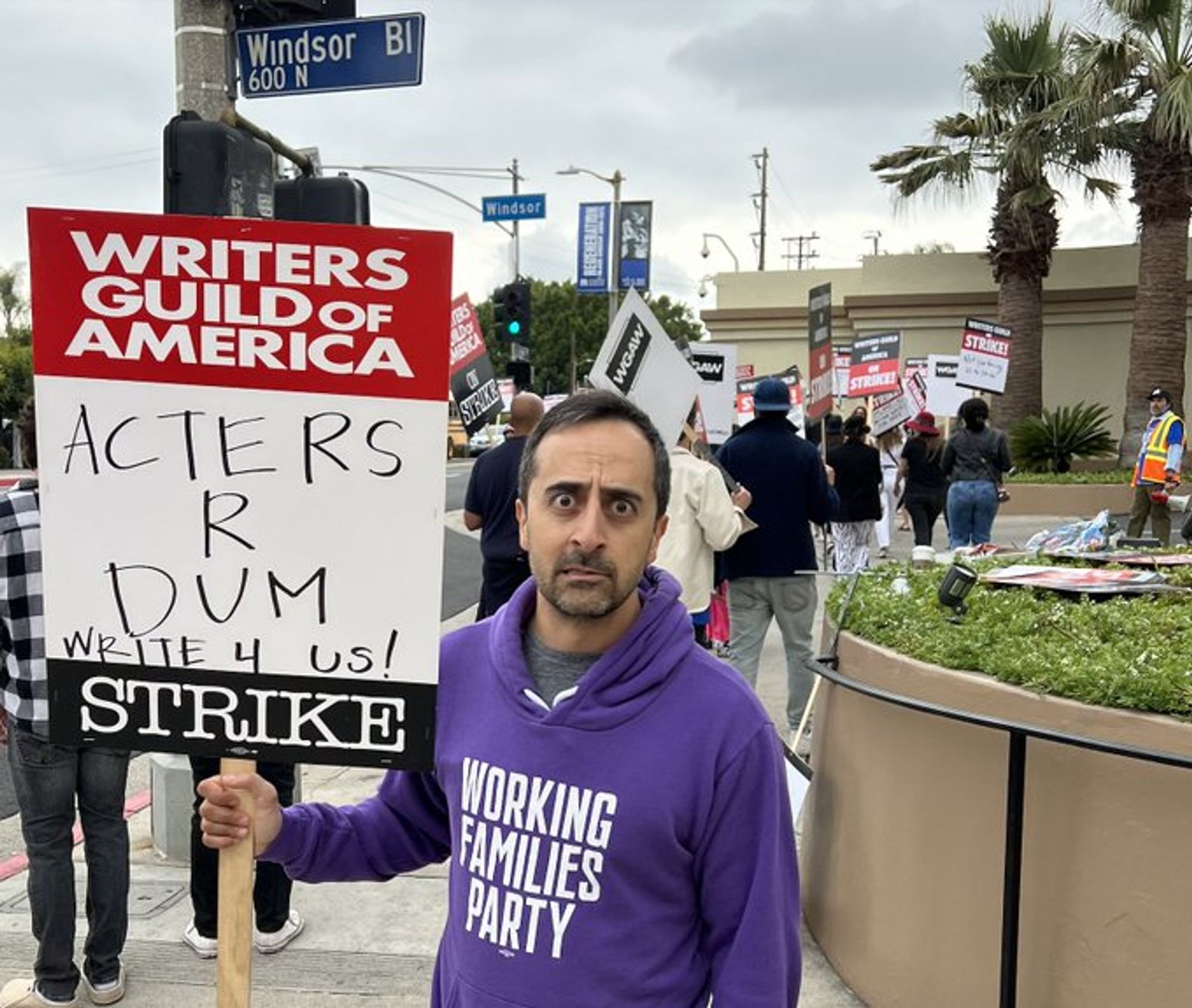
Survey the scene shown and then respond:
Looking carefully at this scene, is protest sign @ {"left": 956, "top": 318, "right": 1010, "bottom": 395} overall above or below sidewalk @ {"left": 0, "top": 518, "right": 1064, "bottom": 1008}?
above

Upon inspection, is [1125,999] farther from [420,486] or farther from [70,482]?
[70,482]

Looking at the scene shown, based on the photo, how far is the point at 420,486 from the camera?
1.96 meters

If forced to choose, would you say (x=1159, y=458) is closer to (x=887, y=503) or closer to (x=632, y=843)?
(x=887, y=503)

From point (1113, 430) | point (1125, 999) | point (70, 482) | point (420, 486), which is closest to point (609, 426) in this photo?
point (420, 486)

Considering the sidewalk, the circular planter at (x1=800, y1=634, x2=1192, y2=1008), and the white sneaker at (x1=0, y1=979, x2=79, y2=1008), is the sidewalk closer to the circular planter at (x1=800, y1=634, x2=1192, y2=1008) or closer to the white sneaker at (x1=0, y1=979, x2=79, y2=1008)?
the white sneaker at (x1=0, y1=979, x2=79, y2=1008)

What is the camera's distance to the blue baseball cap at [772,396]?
263 inches

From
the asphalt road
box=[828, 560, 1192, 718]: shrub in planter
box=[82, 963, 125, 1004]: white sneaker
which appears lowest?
the asphalt road

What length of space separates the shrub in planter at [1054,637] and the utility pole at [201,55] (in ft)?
10.5

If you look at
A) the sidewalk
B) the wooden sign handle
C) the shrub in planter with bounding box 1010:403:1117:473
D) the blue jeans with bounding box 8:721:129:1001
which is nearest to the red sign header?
the wooden sign handle

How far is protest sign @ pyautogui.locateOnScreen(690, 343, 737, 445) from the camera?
427 inches

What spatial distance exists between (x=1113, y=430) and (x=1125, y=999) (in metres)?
27.0

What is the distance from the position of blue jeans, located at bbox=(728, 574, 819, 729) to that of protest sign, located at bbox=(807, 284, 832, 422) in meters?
3.85

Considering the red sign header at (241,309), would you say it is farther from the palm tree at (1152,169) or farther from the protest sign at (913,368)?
the palm tree at (1152,169)

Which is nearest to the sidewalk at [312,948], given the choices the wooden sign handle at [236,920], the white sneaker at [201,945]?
the white sneaker at [201,945]
